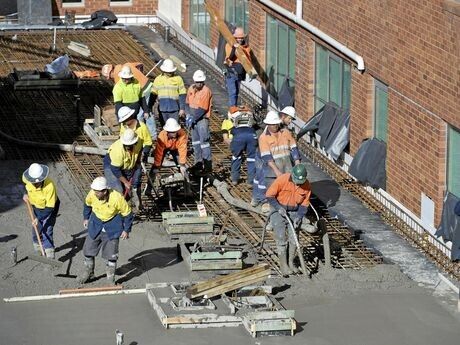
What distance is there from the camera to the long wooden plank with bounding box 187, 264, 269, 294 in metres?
18.6

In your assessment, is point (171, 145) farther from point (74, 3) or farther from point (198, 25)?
point (74, 3)

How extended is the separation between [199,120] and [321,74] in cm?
391

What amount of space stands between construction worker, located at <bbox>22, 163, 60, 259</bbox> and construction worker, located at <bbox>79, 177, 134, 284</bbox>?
3.46 feet

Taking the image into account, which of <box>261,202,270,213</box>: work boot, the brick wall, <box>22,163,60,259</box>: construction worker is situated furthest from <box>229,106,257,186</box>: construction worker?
the brick wall

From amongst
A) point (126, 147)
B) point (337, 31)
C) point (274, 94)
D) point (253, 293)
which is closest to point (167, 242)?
point (126, 147)

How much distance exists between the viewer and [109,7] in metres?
41.7

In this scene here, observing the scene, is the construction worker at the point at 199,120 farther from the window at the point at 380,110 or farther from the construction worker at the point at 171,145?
the window at the point at 380,110

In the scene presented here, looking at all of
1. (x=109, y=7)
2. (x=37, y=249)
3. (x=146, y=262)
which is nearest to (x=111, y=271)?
(x=146, y=262)

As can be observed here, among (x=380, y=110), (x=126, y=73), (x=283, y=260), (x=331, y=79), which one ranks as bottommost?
(x=283, y=260)

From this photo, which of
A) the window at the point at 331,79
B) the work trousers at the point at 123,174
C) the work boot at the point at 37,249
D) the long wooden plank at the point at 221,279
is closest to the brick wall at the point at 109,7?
the window at the point at 331,79

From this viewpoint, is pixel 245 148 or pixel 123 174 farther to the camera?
pixel 245 148

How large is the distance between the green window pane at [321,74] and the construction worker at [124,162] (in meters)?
6.63

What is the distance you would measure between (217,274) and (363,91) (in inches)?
252

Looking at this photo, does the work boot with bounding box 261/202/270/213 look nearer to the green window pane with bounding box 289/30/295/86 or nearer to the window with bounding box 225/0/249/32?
the green window pane with bounding box 289/30/295/86
